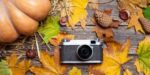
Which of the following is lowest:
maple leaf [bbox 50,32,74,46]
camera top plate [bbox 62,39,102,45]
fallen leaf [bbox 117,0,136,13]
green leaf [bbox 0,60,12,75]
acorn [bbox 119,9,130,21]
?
green leaf [bbox 0,60,12,75]

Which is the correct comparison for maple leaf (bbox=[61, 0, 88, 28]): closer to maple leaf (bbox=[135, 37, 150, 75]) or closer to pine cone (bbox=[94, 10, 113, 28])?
pine cone (bbox=[94, 10, 113, 28])

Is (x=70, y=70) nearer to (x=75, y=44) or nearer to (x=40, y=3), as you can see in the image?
(x=75, y=44)

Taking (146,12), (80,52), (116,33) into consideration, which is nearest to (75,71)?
(80,52)

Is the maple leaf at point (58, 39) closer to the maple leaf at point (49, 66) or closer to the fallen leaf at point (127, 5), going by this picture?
the maple leaf at point (49, 66)

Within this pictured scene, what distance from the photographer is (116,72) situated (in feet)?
4.98

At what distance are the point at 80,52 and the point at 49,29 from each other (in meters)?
0.12

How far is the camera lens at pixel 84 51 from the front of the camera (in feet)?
4.82

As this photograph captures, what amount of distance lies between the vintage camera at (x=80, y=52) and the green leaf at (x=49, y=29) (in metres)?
0.04

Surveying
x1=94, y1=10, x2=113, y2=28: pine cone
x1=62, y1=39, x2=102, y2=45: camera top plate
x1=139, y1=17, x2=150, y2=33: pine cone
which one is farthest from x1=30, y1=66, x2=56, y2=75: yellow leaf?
x1=139, y1=17, x2=150, y2=33: pine cone

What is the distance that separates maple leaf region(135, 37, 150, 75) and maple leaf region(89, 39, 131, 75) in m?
0.04

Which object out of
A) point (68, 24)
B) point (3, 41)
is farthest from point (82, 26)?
point (3, 41)

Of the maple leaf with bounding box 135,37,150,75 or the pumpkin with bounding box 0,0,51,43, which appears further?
the maple leaf with bounding box 135,37,150,75

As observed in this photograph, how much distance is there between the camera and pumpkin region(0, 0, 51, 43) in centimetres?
138

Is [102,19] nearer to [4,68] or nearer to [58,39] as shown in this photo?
[58,39]
